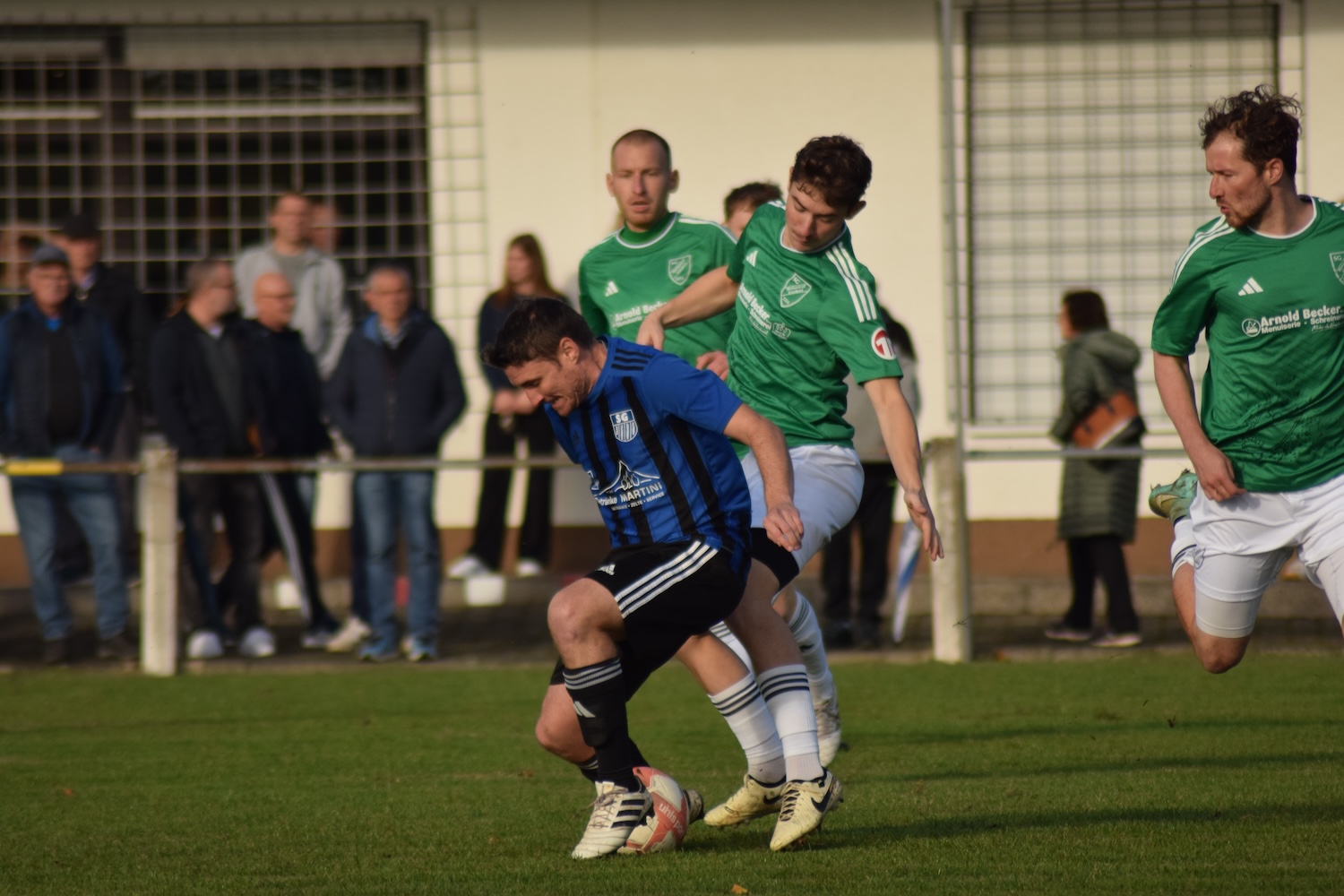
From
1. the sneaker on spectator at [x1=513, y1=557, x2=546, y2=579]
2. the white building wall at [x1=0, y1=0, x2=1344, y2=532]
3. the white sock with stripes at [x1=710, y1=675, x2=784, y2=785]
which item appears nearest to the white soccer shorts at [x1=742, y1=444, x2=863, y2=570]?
the white sock with stripes at [x1=710, y1=675, x2=784, y2=785]

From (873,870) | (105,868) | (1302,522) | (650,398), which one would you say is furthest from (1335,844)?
(105,868)

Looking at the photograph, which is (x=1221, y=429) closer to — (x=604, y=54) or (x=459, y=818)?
(x=459, y=818)

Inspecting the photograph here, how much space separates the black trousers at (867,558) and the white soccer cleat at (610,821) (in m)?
6.15

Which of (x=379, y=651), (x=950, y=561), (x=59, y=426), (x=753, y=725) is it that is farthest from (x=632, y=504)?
(x=59, y=426)

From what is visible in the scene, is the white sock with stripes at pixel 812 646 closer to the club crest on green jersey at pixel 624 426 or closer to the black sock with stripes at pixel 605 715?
the black sock with stripes at pixel 605 715

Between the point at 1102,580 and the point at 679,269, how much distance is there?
4808 mm

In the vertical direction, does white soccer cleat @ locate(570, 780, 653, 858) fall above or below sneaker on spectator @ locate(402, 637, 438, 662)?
above

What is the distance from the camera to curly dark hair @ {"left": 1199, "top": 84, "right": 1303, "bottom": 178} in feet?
18.3

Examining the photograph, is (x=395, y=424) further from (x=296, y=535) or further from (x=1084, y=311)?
(x=1084, y=311)

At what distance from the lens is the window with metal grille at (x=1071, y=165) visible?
A: 13859 millimetres

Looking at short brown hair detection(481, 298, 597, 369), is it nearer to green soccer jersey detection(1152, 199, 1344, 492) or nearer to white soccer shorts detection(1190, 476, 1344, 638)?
green soccer jersey detection(1152, 199, 1344, 492)

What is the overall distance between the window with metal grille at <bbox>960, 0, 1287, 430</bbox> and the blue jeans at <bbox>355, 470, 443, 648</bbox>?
14.9 feet

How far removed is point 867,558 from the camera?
463 inches

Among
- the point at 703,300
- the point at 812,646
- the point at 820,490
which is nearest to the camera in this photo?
the point at 820,490
